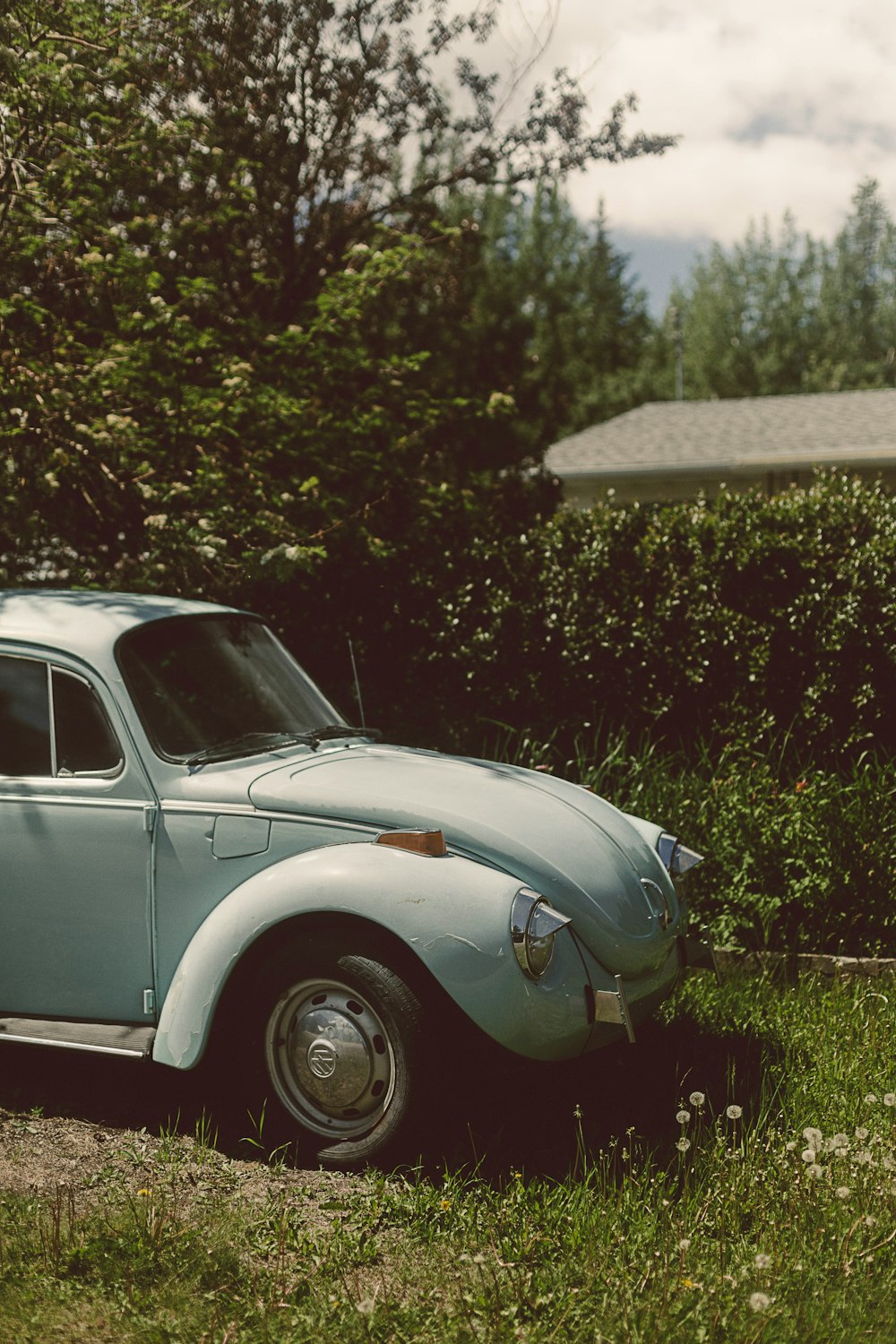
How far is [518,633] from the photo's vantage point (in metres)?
7.89

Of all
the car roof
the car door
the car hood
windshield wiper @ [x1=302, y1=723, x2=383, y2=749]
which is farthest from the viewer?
windshield wiper @ [x1=302, y1=723, x2=383, y2=749]

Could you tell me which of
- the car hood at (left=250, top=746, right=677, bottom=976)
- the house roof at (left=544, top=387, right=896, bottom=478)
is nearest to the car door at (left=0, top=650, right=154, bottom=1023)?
the car hood at (left=250, top=746, right=677, bottom=976)

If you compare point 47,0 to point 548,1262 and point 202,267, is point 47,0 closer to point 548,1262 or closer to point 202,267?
point 202,267

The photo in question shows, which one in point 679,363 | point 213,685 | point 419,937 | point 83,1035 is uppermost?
point 679,363

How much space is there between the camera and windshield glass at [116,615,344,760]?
453cm

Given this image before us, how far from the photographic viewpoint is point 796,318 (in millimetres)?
52094

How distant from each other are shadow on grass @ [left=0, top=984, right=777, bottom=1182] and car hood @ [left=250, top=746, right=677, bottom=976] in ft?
1.60

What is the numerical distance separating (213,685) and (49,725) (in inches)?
24.9

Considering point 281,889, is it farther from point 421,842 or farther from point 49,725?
point 49,725

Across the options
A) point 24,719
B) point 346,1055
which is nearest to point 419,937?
point 346,1055

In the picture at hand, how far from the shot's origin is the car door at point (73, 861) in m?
4.28

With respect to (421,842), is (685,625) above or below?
above

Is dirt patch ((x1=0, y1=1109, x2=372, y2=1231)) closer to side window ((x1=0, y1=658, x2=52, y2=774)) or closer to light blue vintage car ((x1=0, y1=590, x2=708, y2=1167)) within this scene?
light blue vintage car ((x1=0, y1=590, x2=708, y2=1167))

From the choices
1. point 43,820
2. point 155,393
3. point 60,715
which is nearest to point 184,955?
point 43,820
